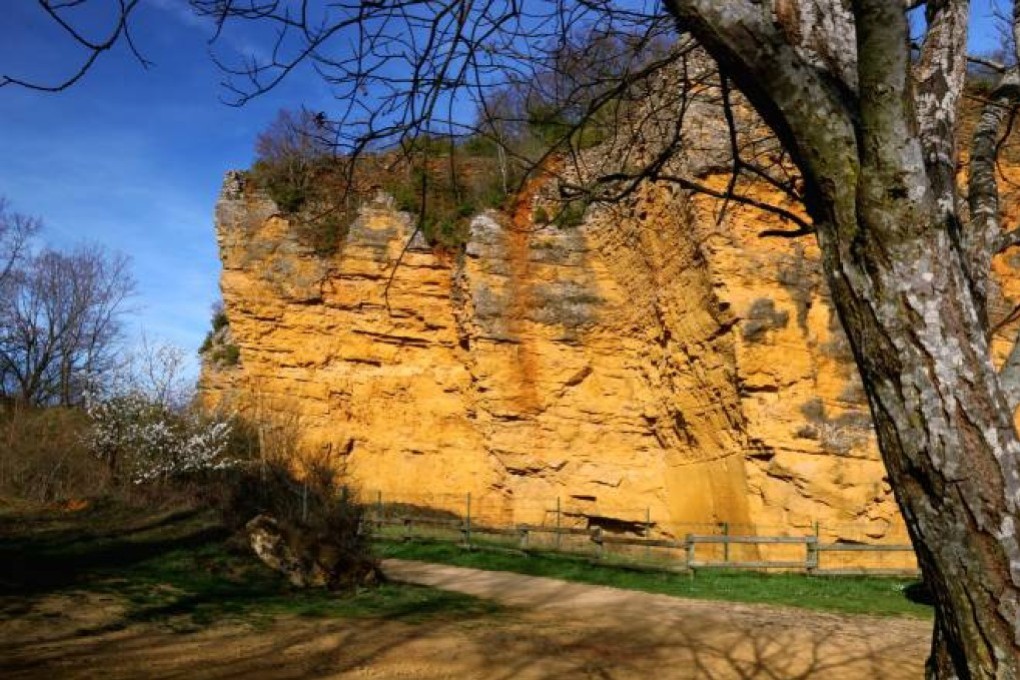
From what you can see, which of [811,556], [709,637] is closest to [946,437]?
[709,637]

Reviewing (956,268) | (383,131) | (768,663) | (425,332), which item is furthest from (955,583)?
(425,332)

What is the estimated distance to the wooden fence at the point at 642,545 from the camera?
15.5 m

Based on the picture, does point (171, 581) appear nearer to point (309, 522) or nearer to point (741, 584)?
point (309, 522)

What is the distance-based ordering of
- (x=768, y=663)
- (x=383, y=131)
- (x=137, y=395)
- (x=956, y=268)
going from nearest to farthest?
1. (x=956, y=268)
2. (x=383, y=131)
3. (x=768, y=663)
4. (x=137, y=395)

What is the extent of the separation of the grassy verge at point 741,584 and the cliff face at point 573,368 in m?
2.63

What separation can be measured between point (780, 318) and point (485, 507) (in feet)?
33.7

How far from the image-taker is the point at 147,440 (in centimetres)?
1864

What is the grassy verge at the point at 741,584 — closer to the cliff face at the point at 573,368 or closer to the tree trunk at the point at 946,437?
the cliff face at the point at 573,368

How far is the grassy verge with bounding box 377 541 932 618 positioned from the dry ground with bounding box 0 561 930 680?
1541 mm

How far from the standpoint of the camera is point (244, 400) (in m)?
24.2

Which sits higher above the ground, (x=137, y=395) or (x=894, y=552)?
(x=137, y=395)

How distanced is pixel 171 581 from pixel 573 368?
565 inches

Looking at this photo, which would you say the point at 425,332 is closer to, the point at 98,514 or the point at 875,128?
the point at 98,514

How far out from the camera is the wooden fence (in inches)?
609
